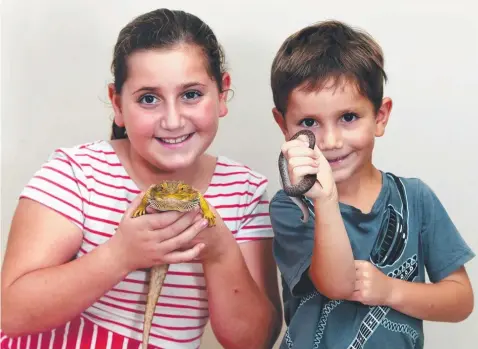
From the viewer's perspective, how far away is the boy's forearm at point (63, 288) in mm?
1120

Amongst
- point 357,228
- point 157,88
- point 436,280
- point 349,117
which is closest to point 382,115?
point 349,117

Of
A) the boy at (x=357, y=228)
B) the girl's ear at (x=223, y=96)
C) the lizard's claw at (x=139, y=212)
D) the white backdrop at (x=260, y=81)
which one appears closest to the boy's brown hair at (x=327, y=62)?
the boy at (x=357, y=228)

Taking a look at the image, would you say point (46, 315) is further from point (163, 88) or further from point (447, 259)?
point (447, 259)

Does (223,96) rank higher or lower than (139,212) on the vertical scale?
higher

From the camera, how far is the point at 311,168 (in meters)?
1.03

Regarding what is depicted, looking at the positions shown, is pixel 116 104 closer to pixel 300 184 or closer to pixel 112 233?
pixel 112 233

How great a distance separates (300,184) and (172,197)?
0.21m

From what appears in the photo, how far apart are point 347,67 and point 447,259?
41 cm

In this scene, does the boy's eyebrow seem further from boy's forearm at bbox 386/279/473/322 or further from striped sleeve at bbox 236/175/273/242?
boy's forearm at bbox 386/279/473/322

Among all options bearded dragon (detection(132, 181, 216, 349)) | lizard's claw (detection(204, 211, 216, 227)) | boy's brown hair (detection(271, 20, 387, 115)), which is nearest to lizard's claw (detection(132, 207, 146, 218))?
bearded dragon (detection(132, 181, 216, 349))

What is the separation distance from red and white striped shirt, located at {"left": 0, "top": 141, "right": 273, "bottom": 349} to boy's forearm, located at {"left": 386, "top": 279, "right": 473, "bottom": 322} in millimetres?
311

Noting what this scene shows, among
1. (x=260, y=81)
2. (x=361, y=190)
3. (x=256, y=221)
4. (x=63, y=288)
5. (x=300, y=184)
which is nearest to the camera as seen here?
(x=300, y=184)

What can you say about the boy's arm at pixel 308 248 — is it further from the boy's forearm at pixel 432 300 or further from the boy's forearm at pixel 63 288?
the boy's forearm at pixel 63 288

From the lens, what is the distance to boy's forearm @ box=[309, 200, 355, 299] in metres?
1.04
